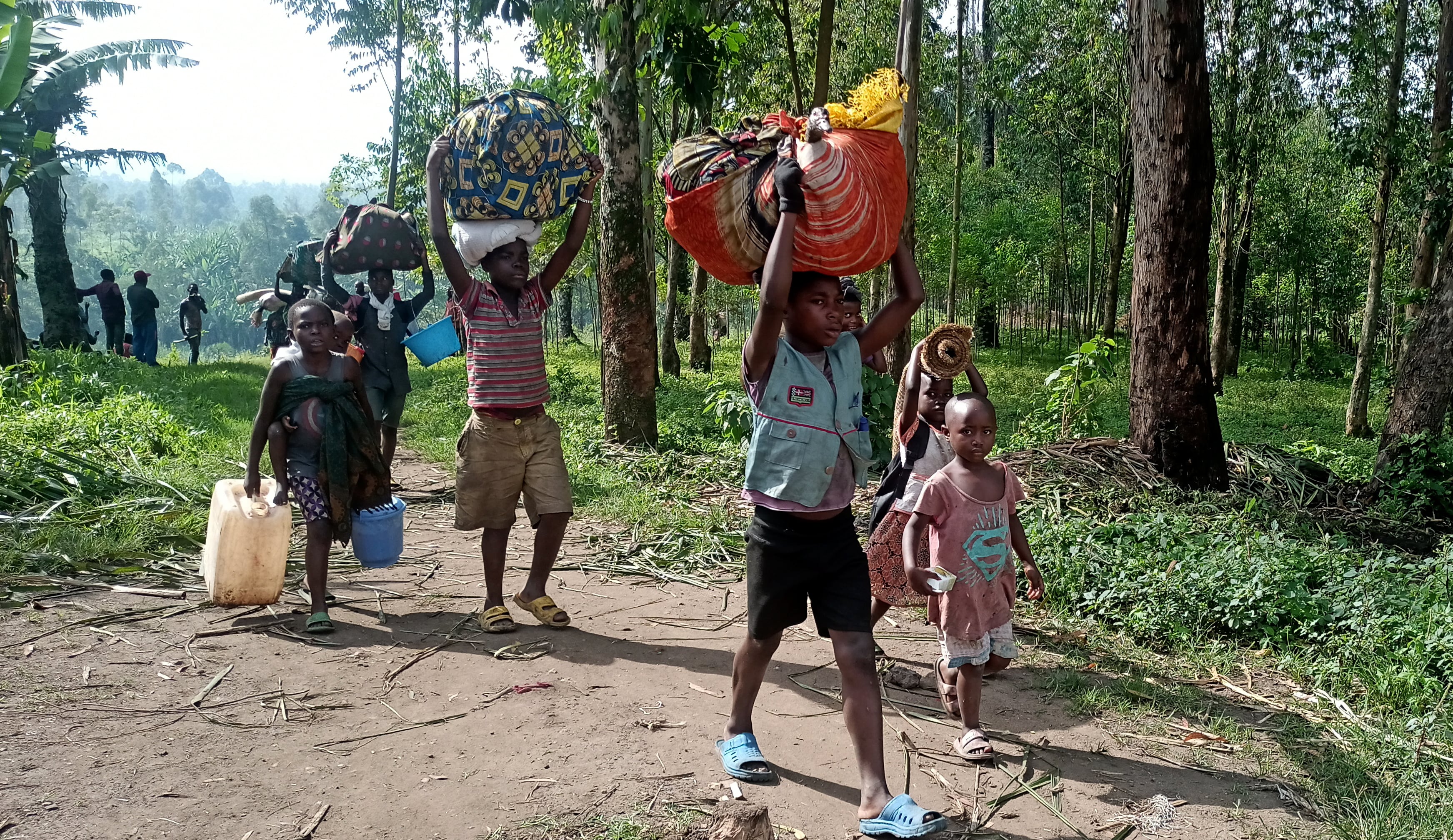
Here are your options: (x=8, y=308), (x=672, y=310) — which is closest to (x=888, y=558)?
(x=672, y=310)

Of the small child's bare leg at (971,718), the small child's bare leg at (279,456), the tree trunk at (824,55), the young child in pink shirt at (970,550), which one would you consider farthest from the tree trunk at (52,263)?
the small child's bare leg at (971,718)

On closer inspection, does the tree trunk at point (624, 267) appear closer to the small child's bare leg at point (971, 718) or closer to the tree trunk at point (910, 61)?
the tree trunk at point (910, 61)

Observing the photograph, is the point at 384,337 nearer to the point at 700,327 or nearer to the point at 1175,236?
the point at 1175,236

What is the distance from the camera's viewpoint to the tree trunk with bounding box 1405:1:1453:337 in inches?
427

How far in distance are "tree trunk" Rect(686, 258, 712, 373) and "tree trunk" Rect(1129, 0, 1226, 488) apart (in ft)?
33.2

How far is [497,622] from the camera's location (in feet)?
15.5

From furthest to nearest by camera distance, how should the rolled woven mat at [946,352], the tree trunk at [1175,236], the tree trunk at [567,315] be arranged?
the tree trunk at [567,315], the tree trunk at [1175,236], the rolled woven mat at [946,352]

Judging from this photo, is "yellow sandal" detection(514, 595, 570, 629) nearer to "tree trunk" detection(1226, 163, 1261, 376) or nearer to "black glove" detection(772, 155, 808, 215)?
"black glove" detection(772, 155, 808, 215)

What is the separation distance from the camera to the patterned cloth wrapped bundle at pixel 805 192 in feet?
9.95

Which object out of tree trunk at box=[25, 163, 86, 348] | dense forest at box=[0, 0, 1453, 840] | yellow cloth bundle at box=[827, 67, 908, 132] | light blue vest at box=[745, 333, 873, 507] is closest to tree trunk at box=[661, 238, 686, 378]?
dense forest at box=[0, 0, 1453, 840]

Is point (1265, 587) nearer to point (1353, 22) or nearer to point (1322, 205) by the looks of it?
point (1353, 22)

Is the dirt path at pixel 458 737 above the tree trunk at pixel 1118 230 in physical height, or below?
below

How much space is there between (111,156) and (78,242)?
84214mm

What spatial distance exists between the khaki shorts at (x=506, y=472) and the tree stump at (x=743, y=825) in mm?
2180
